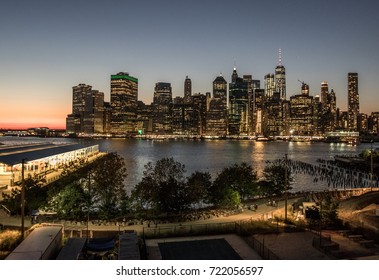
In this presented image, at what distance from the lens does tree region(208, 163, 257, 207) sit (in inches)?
388

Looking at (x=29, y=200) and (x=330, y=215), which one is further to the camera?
(x=29, y=200)

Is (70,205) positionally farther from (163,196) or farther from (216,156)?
(216,156)

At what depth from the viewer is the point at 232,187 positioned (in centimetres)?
1127

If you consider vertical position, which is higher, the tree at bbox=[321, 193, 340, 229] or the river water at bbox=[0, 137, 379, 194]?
the tree at bbox=[321, 193, 340, 229]

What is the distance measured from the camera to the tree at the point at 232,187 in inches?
388

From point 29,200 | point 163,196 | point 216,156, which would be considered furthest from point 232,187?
point 216,156

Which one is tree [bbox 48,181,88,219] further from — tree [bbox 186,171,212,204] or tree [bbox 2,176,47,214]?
tree [bbox 186,171,212,204]

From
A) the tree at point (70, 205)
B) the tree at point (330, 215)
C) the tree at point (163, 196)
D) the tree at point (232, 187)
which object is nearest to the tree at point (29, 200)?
the tree at point (70, 205)

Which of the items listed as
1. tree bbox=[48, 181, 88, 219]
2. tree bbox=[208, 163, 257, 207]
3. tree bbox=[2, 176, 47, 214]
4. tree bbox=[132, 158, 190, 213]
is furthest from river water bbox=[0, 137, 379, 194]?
tree bbox=[48, 181, 88, 219]

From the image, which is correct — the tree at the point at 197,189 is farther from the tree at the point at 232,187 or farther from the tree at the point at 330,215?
the tree at the point at 330,215

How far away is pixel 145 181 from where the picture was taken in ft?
34.6
